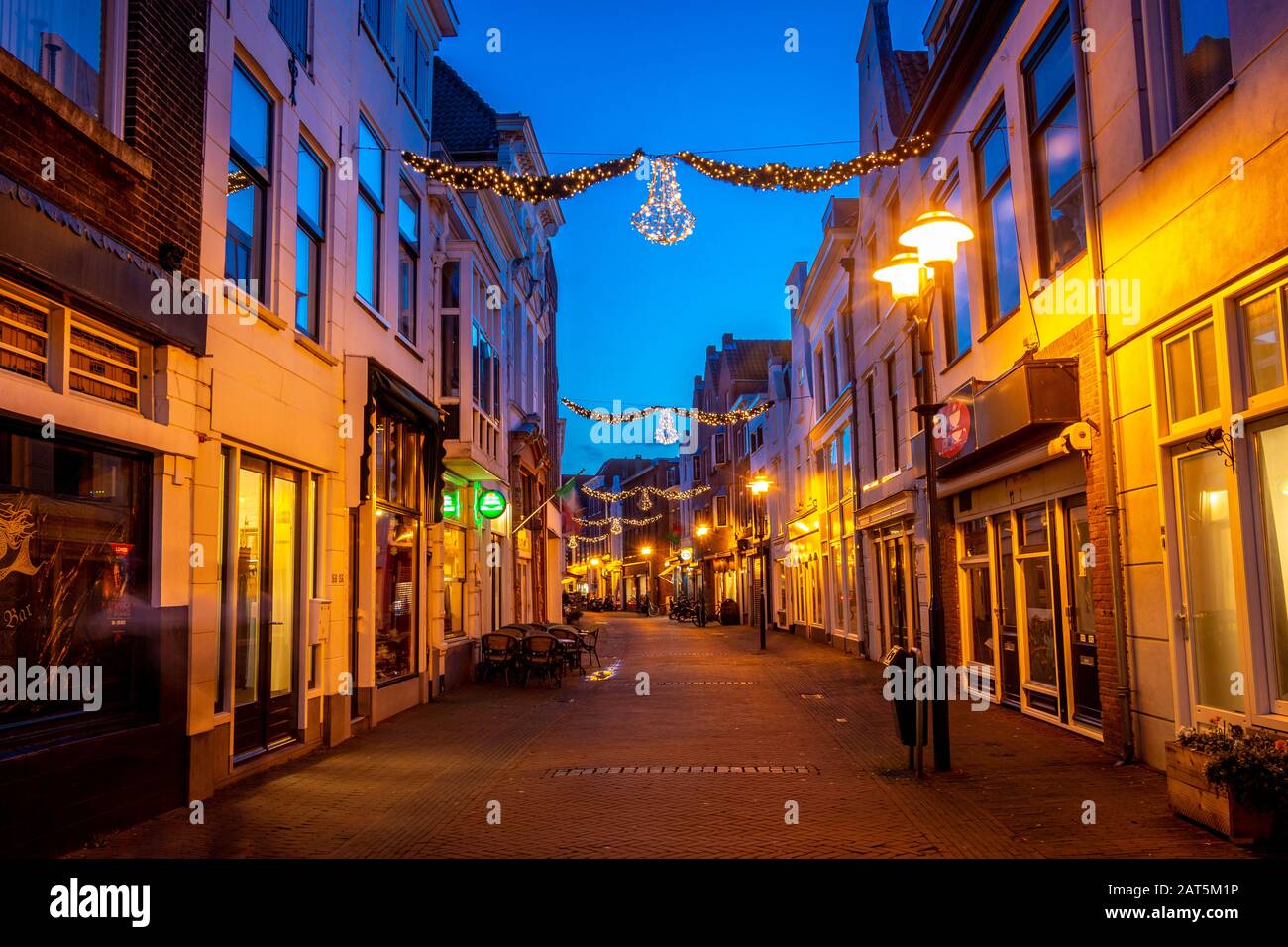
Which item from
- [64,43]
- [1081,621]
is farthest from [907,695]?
[64,43]

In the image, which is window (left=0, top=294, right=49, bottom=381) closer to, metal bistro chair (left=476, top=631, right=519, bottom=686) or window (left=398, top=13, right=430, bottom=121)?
window (left=398, top=13, right=430, bottom=121)

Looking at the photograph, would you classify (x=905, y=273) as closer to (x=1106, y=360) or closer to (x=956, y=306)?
(x=1106, y=360)

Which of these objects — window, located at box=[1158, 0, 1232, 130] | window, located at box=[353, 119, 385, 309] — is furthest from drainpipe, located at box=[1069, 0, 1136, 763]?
window, located at box=[353, 119, 385, 309]

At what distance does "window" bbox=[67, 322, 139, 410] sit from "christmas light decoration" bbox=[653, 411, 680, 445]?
2191 centimetres

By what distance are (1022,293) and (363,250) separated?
795 cm

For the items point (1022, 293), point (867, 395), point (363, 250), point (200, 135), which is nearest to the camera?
point (200, 135)

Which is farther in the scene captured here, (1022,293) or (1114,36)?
(1022,293)

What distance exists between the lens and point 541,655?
17.5 m

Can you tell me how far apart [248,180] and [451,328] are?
7.67 metres

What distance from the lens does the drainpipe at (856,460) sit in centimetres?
2298

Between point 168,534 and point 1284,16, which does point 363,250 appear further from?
point 1284,16

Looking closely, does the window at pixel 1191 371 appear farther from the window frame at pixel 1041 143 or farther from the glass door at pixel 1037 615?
the glass door at pixel 1037 615
